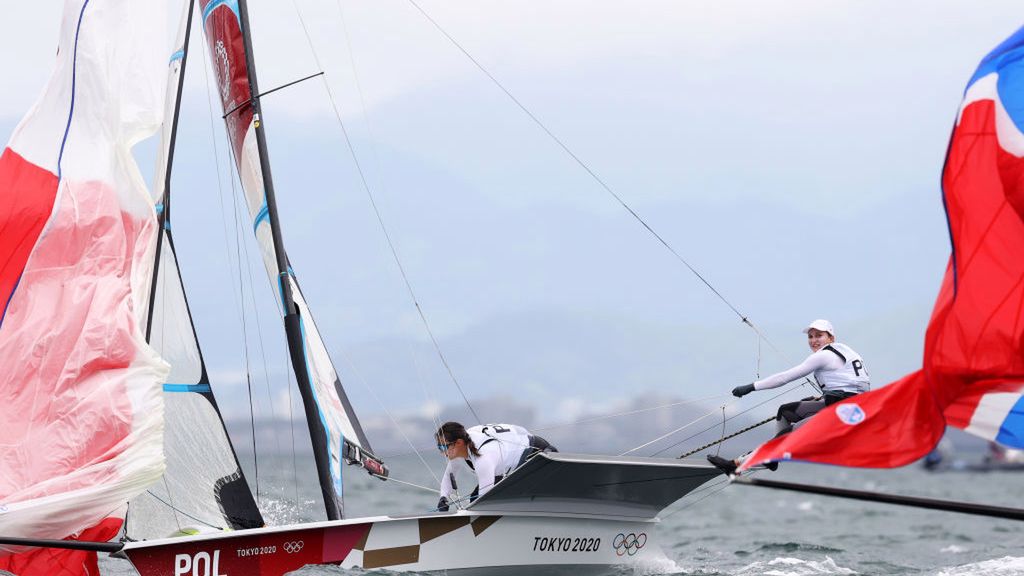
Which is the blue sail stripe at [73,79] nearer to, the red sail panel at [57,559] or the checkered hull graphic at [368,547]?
the red sail panel at [57,559]

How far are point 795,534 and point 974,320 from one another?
45.6 ft

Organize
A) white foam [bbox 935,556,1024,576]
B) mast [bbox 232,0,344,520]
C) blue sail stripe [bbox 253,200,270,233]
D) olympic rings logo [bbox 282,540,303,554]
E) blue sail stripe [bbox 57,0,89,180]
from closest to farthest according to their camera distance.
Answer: olympic rings logo [bbox 282,540,303,554]
blue sail stripe [bbox 57,0,89,180]
mast [bbox 232,0,344,520]
blue sail stripe [bbox 253,200,270,233]
white foam [bbox 935,556,1024,576]

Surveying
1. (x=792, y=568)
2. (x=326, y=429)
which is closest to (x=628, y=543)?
(x=792, y=568)

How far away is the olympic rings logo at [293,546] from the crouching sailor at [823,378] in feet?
9.40

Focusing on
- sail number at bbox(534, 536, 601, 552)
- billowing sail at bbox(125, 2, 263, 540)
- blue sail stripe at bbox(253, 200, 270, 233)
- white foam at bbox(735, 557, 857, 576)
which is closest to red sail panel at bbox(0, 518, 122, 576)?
billowing sail at bbox(125, 2, 263, 540)

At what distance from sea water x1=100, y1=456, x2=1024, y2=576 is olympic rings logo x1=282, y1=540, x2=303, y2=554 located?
91 cm

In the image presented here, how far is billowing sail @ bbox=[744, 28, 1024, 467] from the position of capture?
18.1 ft

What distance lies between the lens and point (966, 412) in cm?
564

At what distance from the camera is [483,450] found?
856 centimetres

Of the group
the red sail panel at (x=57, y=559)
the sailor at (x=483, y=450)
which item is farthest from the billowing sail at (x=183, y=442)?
the sailor at (x=483, y=450)

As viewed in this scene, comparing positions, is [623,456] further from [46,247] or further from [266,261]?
[46,247]

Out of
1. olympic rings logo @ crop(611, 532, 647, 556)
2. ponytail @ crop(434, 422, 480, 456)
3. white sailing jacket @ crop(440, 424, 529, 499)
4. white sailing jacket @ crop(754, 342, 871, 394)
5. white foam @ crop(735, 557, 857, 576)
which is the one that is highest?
white sailing jacket @ crop(754, 342, 871, 394)

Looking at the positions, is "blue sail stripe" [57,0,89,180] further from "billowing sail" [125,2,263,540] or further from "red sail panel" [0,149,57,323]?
"billowing sail" [125,2,263,540]

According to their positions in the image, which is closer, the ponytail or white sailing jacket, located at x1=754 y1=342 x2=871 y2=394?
white sailing jacket, located at x1=754 y1=342 x2=871 y2=394
